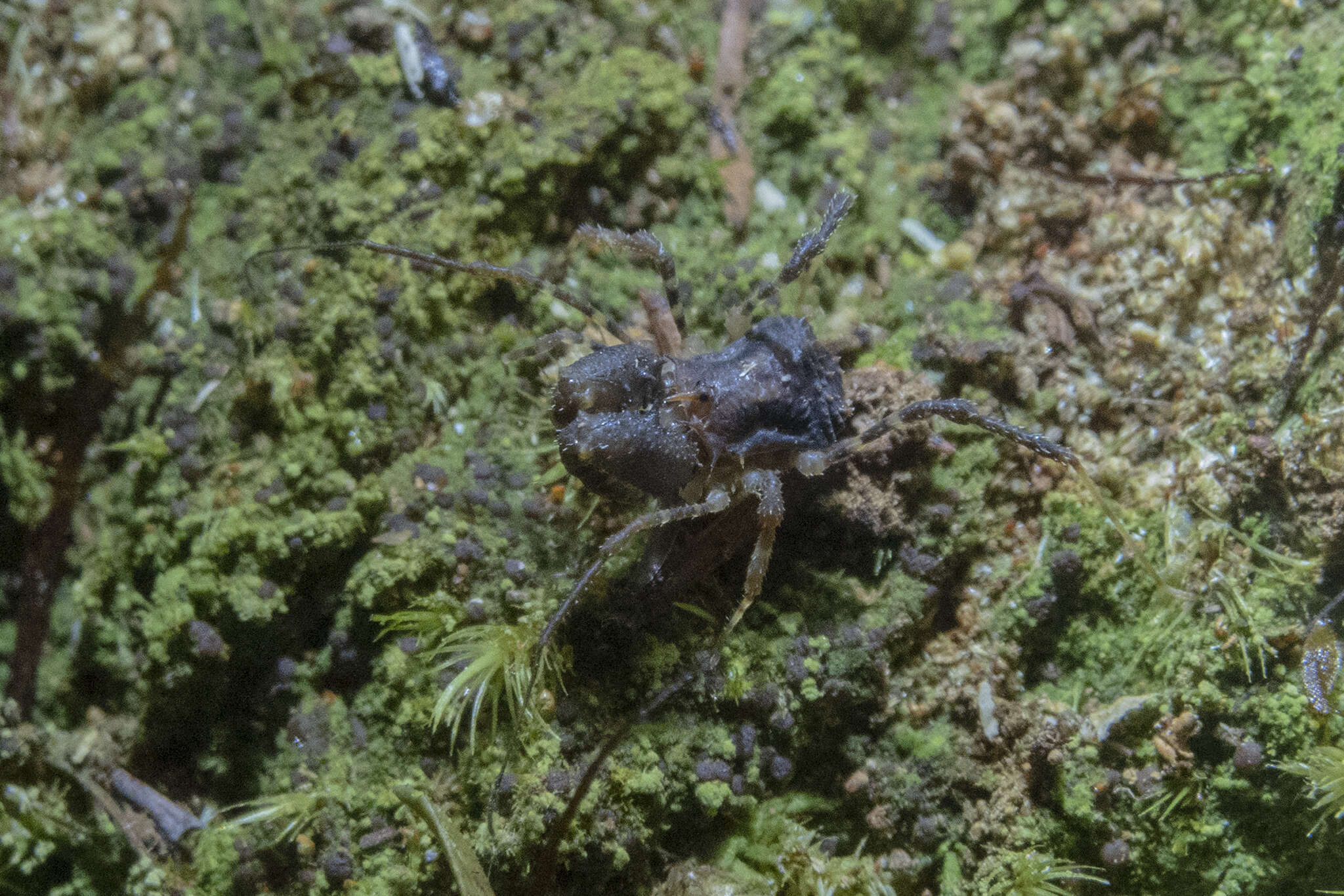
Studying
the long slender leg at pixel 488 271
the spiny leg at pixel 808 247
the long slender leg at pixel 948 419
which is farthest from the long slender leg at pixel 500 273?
the long slender leg at pixel 948 419

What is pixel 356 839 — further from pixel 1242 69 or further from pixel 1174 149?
pixel 1242 69

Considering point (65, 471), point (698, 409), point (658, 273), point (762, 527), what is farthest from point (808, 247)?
point (65, 471)

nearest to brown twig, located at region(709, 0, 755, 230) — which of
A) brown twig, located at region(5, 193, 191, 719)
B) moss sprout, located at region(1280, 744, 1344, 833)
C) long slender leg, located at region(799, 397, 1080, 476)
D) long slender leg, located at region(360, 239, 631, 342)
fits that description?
long slender leg, located at region(360, 239, 631, 342)

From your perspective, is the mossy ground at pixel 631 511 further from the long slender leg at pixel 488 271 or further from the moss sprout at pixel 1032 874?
the long slender leg at pixel 488 271

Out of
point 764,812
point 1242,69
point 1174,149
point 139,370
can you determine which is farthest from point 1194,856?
point 139,370

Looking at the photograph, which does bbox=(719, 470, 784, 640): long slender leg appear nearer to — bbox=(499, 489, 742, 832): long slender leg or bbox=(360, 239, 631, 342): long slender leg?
bbox=(499, 489, 742, 832): long slender leg
